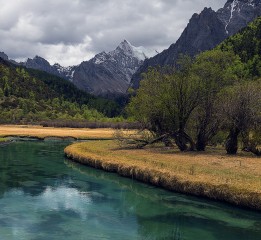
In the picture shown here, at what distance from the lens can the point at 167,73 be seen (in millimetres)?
81438

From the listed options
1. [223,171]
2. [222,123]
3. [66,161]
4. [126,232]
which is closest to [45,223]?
[126,232]

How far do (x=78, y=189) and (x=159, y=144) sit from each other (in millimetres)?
46282

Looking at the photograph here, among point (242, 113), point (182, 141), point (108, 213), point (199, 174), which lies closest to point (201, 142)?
point (182, 141)

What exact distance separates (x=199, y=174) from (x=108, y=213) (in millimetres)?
13042

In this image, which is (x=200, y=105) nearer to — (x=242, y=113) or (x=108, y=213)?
(x=242, y=113)

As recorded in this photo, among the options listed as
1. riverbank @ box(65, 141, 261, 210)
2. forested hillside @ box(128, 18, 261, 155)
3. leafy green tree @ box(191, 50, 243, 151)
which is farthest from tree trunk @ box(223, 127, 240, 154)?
riverbank @ box(65, 141, 261, 210)

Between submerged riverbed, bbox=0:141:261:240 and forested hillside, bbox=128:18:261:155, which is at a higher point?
forested hillside, bbox=128:18:261:155

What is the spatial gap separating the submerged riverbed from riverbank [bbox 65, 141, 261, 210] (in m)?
1.06

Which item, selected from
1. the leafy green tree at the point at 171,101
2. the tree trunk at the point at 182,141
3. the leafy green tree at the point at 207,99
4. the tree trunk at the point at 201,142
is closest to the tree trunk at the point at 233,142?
the leafy green tree at the point at 207,99

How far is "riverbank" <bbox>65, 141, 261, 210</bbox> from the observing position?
3553 centimetres

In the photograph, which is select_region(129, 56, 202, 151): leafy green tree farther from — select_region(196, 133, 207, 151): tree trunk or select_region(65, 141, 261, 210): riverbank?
select_region(65, 141, 261, 210): riverbank

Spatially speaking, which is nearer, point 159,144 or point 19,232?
point 19,232

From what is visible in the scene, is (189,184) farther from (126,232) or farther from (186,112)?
(186,112)

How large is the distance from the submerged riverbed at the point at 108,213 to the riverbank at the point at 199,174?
3.49ft
